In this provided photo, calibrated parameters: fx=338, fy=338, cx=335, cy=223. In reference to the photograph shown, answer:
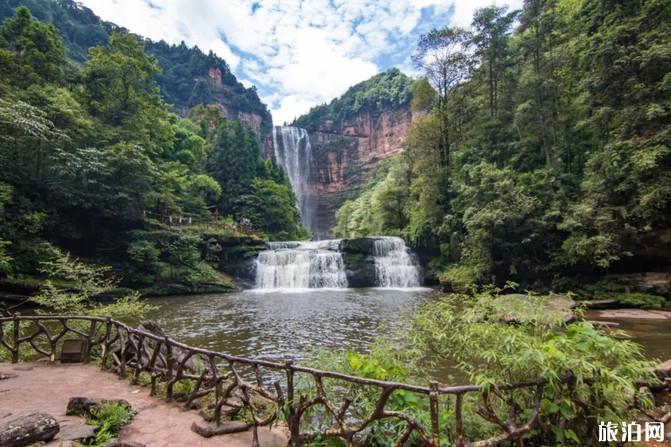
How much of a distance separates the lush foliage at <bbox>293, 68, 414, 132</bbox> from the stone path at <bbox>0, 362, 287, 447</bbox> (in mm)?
67612

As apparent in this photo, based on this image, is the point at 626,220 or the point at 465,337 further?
the point at 626,220

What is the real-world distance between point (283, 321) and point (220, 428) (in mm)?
8352

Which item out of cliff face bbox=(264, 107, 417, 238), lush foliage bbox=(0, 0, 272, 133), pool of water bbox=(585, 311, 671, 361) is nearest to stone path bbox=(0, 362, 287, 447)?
pool of water bbox=(585, 311, 671, 361)

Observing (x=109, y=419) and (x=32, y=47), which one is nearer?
(x=109, y=419)

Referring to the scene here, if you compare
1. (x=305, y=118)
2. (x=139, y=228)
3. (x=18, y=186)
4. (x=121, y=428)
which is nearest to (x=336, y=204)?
(x=305, y=118)

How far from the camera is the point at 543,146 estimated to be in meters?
19.2

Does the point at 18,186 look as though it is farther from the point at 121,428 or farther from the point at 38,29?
the point at 121,428

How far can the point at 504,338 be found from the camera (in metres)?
3.11

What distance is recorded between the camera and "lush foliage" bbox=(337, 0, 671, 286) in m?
12.7

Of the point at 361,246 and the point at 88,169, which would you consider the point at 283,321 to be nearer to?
the point at 88,169

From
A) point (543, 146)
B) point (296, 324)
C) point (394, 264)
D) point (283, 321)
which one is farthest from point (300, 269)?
point (543, 146)

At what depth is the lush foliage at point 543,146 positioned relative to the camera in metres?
12.7

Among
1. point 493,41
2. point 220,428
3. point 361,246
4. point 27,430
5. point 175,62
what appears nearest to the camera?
point 27,430

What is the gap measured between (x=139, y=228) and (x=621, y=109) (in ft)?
83.2
